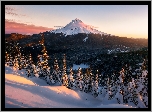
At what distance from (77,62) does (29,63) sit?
94919mm

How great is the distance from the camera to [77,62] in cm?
14238

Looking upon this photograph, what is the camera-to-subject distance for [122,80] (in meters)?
28.1

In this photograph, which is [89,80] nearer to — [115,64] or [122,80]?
[122,80]

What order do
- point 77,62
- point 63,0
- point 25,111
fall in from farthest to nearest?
1. point 77,62
2. point 63,0
3. point 25,111

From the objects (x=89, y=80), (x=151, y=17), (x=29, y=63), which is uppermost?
(x=151, y=17)

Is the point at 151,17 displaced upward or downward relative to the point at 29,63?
upward

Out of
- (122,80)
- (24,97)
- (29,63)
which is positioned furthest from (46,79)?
(24,97)

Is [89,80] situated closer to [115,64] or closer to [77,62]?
[115,64]

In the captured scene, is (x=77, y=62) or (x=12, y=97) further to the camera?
(x=77, y=62)

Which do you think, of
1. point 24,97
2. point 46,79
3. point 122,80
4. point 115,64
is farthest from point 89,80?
point 115,64

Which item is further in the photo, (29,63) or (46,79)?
(29,63)

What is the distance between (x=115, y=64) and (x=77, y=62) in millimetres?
40682

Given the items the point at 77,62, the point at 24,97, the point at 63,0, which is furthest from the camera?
the point at 77,62

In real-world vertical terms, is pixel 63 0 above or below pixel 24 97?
above
